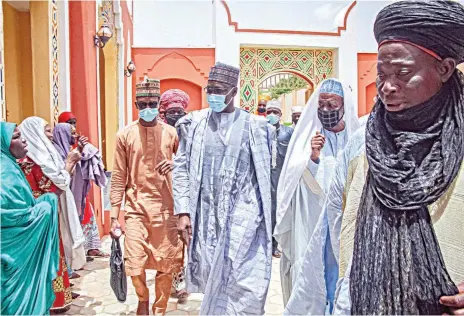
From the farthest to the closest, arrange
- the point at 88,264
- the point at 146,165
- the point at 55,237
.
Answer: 1. the point at 88,264
2. the point at 146,165
3. the point at 55,237

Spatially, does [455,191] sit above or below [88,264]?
above

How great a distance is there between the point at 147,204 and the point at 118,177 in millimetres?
309

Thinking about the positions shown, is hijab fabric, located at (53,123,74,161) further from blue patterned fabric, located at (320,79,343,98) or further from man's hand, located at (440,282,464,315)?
man's hand, located at (440,282,464,315)

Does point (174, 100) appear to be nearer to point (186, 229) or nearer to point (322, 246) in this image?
point (186, 229)

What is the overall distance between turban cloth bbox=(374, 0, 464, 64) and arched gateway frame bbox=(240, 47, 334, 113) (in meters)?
10.7

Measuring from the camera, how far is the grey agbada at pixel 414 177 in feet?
3.70

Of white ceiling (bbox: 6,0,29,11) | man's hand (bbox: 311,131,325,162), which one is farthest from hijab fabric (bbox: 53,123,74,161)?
man's hand (bbox: 311,131,325,162)

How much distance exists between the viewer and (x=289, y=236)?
3.30m

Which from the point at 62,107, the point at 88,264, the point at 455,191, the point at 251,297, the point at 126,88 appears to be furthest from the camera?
the point at 126,88

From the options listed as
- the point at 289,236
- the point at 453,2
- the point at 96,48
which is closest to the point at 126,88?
the point at 96,48

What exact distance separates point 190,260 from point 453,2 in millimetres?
2278

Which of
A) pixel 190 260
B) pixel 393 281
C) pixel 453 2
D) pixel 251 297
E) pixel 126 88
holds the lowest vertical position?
pixel 251 297

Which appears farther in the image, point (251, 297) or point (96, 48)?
point (96, 48)

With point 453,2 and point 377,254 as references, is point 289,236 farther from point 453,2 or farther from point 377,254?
point 453,2
